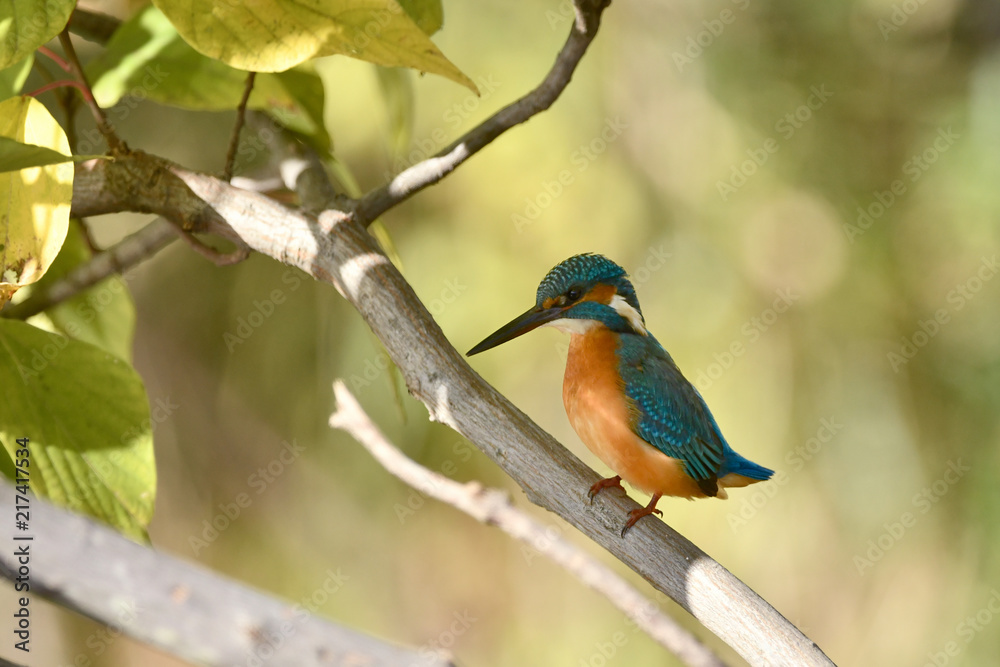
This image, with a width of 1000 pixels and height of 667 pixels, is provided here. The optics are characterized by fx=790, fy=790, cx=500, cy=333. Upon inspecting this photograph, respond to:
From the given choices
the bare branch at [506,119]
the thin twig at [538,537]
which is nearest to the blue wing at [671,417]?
the thin twig at [538,537]

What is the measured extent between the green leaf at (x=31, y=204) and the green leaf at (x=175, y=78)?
0.57 ft

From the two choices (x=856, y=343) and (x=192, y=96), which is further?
(x=856, y=343)

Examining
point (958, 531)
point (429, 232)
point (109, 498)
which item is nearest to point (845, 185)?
point (958, 531)

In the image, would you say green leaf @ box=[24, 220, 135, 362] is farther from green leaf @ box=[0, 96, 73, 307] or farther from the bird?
the bird

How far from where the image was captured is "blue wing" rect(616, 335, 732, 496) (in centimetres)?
92

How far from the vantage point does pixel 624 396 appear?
939 mm

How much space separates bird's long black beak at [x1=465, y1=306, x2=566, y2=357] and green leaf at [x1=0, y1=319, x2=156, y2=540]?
0.36 metres

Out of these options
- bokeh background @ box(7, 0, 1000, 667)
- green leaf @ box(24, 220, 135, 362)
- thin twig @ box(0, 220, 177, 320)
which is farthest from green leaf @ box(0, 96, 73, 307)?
bokeh background @ box(7, 0, 1000, 667)

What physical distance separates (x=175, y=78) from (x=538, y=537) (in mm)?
643

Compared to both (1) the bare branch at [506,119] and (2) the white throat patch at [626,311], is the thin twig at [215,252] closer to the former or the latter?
(1) the bare branch at [506,119]

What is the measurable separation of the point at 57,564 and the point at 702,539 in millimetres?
1692

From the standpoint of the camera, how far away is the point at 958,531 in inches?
71.3

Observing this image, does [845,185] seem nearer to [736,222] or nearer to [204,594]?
[736,222]

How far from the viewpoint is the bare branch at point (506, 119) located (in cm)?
69
